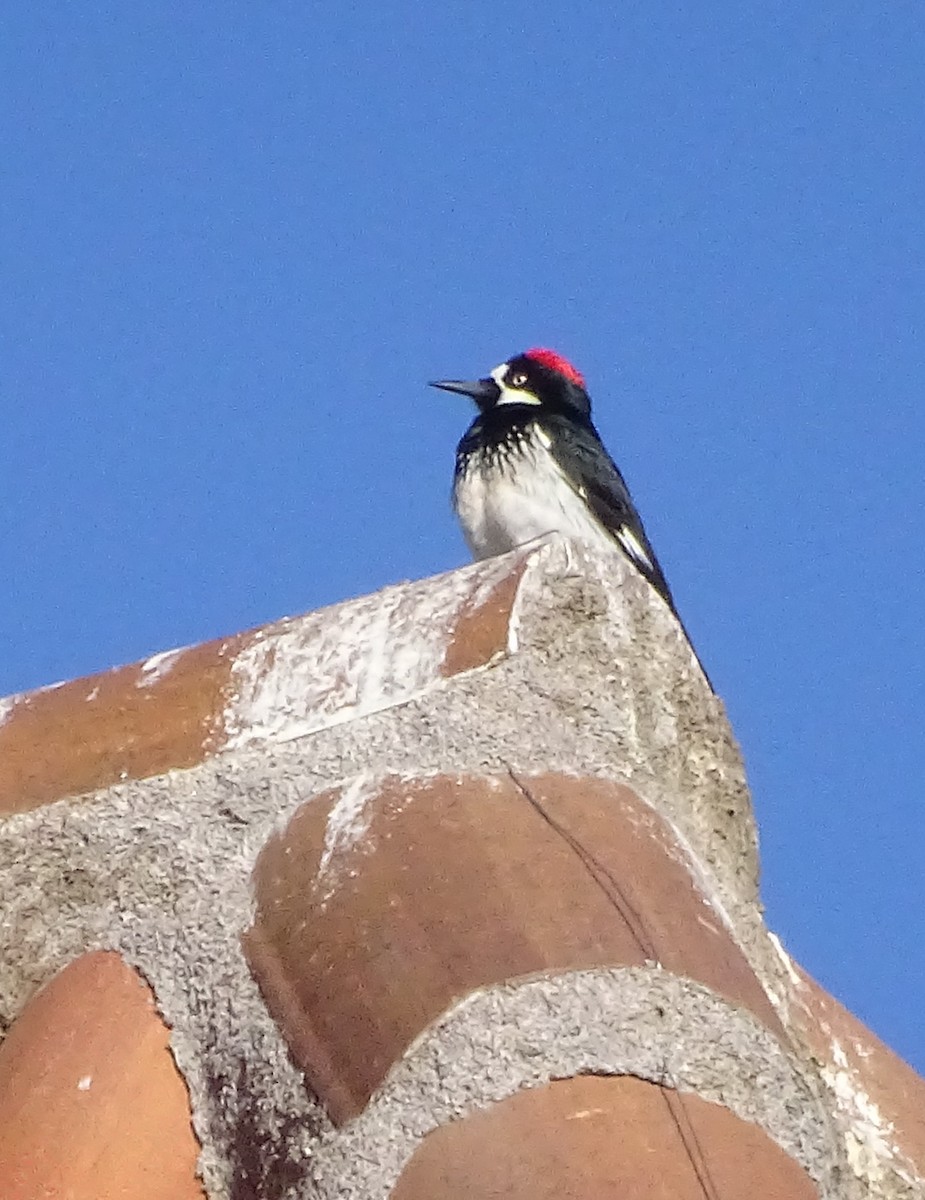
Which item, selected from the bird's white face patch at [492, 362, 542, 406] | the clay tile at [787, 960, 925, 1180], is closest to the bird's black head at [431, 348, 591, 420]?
the bird's white face patch at [492, 362, 542, 406]

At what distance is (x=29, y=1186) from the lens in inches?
64.9

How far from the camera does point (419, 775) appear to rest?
70.9 inches

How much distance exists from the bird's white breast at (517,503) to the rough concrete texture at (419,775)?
381 cm

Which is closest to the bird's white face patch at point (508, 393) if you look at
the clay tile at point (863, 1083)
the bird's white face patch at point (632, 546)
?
the bird's white face patch at point (632, 546)

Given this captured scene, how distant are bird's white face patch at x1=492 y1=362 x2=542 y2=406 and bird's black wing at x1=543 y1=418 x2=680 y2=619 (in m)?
0.33

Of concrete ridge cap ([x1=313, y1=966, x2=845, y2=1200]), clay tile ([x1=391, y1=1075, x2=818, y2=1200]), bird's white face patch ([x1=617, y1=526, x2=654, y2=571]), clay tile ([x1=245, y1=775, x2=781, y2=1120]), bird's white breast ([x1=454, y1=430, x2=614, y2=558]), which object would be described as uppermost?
bird's white breast ([x1=454, y1=430, x2=614, y2=558])

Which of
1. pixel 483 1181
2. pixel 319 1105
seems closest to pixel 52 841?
pixel 319 1105

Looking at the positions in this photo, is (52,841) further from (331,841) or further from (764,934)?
(764,934)

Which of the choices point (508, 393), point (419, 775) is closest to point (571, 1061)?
point (419, 775)

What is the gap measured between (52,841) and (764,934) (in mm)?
684

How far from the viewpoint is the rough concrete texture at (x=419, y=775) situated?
151 centimetres

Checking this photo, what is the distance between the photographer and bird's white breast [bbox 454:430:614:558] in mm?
5934

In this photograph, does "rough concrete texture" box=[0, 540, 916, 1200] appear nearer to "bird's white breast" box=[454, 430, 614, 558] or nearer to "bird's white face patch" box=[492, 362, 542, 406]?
"bird's white breast" box=[454, 430, 614, 558]

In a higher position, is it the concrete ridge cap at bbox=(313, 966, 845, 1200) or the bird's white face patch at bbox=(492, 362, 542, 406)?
the bird's white face patch at bbox=(492, 362, 542, 406)
